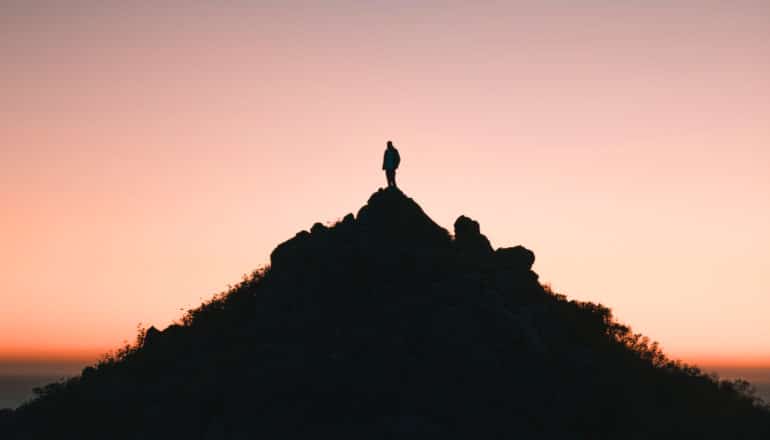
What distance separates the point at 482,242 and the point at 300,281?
12.6 meters

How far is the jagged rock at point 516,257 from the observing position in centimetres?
5450

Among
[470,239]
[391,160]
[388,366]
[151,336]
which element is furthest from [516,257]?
[151,336]

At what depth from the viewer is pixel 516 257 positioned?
55.3 m

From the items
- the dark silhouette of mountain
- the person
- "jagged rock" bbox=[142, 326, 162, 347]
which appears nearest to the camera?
the dark silhouette of mountain

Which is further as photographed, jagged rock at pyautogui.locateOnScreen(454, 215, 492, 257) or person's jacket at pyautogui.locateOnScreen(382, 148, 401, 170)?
jagged rock at pyautogui.locateOnScreen(454, 215, 492, 257)

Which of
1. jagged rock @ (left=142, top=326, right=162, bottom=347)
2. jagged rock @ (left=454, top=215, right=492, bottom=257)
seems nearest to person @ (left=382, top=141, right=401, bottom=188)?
jagged rock @ (left=454, top=215, right=492, bottom=257)

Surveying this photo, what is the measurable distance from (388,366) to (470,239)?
1540 cm

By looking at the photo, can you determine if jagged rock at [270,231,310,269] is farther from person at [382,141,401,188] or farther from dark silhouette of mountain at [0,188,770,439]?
person at [382,141,401,188]

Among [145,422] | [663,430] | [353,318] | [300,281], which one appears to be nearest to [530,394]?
[663,430]

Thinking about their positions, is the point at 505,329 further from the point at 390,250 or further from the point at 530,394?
the point at 390,250

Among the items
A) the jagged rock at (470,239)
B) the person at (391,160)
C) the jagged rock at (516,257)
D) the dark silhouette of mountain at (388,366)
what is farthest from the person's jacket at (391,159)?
the jagged rock at (516,257)

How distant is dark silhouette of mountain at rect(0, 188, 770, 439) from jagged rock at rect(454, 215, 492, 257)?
26 cm

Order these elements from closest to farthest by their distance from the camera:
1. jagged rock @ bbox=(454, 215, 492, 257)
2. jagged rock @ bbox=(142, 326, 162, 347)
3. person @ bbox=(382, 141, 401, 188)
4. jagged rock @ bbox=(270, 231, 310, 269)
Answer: jagged rock @ bbox=(142, 326, 162, 347) → jagged rock @ bbox=(270, 231, 310, 269) → person @ bbox=(382, 141, 401, 188) → jagged rock @ bbox=(454, 215, 492, 257)

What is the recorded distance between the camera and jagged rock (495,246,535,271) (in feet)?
179
